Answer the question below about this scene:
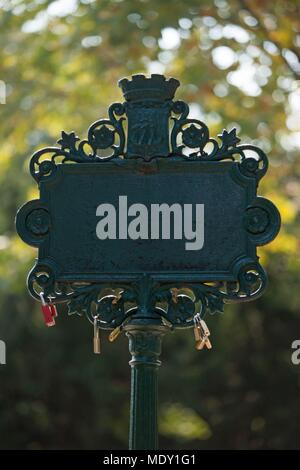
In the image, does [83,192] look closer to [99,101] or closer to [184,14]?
[184,14]

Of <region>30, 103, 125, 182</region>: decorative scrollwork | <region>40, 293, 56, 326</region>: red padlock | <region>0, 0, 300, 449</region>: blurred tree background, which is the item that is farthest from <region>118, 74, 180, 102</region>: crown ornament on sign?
<region>0, 0, 300, 449</region>: blurred tree background

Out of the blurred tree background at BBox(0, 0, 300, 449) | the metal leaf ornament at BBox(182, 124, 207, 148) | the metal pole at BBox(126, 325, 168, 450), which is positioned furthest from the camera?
the blurred tree background at BBox(0, 0, 300, 449)

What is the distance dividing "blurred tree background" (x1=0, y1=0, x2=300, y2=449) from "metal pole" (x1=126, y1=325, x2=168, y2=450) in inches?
259

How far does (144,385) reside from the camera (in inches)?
200

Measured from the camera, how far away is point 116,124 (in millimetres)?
5293

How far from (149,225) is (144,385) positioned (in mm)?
707

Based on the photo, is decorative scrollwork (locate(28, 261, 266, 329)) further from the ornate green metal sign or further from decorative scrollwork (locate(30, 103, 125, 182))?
decorative scrollwork (locate(30, 103, 125, 182))

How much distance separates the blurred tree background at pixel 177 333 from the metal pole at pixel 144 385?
6.57 m

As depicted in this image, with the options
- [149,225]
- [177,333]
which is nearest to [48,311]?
[149,225]

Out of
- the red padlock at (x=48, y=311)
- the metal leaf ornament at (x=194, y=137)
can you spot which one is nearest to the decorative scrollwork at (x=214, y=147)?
the metal leaf ornament at (x=194, y=137)

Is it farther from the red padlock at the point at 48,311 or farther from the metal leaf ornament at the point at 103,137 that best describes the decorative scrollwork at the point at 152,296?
the metal leaf ornament at the point at 103,137

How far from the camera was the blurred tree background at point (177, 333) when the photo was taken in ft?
38.4

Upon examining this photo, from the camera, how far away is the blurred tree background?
38.4ft

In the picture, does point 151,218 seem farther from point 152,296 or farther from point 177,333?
point 177,333
